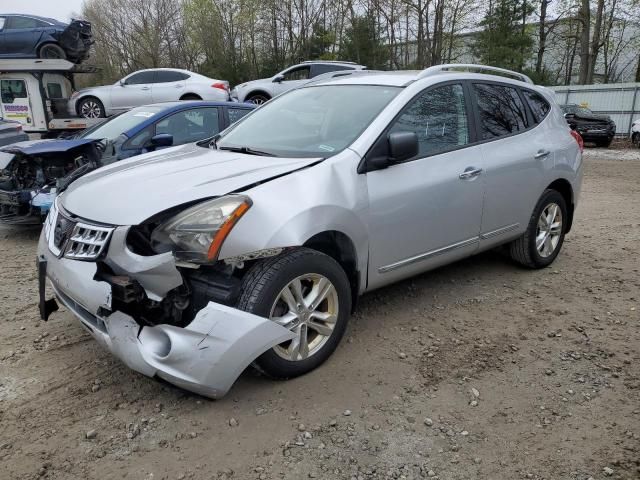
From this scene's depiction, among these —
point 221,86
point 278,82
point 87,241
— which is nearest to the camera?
point 87,241

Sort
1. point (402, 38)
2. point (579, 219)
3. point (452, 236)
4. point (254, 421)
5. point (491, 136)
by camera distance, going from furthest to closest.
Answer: point (402, 38)
point (579, 219)
point (491, 136)
point (452, 236)
point (254, 421)

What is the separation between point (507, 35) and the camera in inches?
1169

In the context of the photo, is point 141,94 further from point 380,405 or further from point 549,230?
point 380,405

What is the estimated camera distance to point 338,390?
292cm

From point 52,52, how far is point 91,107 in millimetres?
1792

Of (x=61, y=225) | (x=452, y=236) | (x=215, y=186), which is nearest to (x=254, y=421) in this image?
(x=215, y=186)

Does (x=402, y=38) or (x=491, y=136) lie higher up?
(x=402, y=38)

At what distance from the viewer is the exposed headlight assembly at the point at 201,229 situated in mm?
2562

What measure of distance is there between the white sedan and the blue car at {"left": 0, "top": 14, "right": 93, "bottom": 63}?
1216 mm

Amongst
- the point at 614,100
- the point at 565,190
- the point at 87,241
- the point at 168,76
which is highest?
the point at 168,76

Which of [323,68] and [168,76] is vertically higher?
[323,68]

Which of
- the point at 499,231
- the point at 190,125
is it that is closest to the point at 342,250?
the point at 499,231

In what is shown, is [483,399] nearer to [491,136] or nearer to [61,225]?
[491,136]

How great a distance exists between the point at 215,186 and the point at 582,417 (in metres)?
2.27
